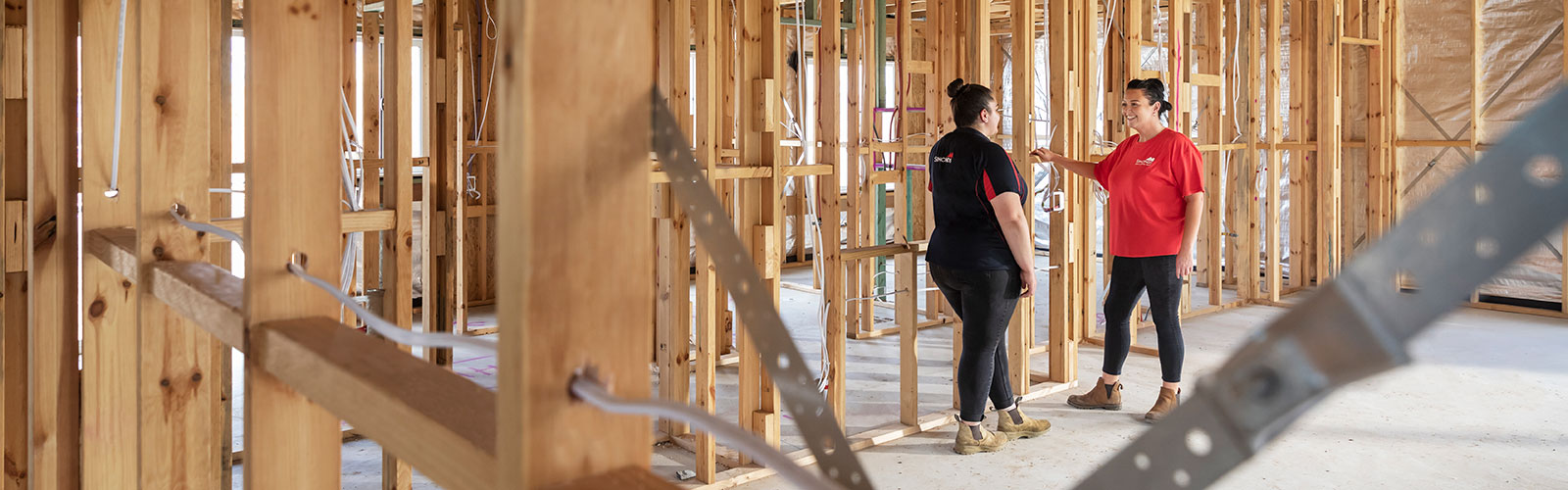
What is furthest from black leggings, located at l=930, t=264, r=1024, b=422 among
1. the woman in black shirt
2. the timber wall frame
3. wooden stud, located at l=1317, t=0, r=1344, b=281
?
wooden stud, located at l=1317, t=0, r=1344, b=281

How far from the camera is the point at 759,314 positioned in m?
0.77

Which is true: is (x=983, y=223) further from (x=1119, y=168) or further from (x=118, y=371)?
(x=118, y=371)

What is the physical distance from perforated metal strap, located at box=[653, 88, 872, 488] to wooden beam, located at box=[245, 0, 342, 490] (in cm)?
52

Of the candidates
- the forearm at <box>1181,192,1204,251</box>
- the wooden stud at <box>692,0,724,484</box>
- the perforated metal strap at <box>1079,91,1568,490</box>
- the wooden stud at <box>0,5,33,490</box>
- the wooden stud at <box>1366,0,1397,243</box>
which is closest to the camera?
the perforated metal strap at <box>1079,91,1568,490</box>

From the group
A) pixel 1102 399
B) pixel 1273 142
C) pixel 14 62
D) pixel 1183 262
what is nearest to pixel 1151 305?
pixel 1183 262

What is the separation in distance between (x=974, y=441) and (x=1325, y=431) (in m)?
1.43

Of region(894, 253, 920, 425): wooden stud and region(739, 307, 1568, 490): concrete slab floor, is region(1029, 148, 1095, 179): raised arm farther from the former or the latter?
region(739, 307, 1568, 490): concrete slab floor

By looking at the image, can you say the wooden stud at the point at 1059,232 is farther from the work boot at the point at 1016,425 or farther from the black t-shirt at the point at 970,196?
the black t-shirt at the point at 970,196

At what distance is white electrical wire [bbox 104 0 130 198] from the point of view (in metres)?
1.70

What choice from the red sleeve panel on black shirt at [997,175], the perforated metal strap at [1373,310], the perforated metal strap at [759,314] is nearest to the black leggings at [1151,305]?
the red sleeve panel on black shirt at [997,175]

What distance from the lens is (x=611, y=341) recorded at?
25.2 inches

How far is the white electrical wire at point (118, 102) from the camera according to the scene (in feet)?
5.57

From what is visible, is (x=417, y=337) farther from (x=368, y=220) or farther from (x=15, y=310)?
(x=368, y=220)

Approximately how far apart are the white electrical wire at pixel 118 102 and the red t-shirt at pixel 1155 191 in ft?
11.3
